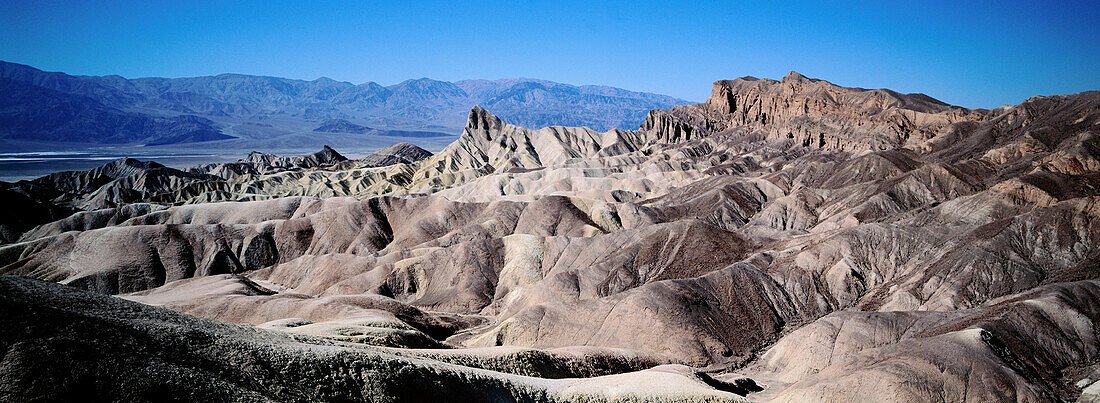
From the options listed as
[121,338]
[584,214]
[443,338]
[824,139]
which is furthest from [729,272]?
[824,139]

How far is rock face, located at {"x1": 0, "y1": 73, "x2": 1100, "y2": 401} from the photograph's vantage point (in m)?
33.4

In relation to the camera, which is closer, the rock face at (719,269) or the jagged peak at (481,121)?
the rock face at (719,269)

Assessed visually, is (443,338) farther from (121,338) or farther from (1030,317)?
(1030,317)

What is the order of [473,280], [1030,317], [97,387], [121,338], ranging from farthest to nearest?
[473,280]
[1030,317]
[121,338]
[97,387]

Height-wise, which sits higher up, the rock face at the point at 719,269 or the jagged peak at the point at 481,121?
the jagged peak at the point at 481,121

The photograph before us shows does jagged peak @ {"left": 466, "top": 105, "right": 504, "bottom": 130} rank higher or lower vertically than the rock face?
higher

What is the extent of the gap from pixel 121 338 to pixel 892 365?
1270 inches

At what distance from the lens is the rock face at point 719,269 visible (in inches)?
1316

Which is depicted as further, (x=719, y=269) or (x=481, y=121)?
(x=481, y=121)

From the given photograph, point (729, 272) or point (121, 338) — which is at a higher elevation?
point (121, 338)

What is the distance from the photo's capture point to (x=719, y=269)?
170 ft

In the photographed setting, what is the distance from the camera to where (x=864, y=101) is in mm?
121562

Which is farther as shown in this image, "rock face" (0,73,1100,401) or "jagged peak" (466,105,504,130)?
"jagged peak" (466,105,504,130)

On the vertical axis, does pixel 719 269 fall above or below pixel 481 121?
below
